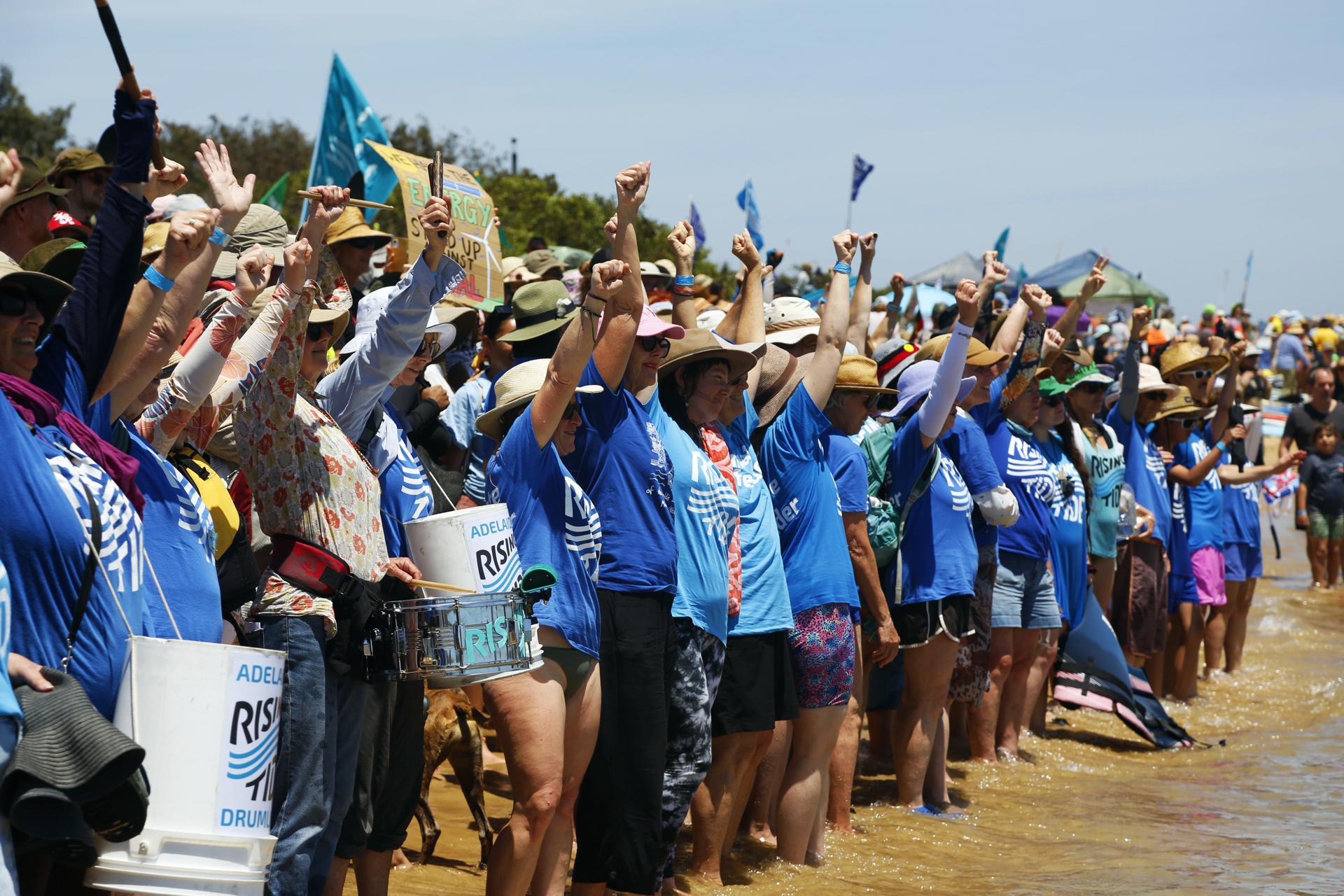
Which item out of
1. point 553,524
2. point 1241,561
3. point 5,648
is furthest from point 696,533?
point 1241,561

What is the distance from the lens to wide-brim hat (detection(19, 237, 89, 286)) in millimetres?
3812

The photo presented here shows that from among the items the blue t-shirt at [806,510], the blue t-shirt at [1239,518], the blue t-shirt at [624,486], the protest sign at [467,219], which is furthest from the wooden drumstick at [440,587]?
the blue t-shirt at [1239,518]

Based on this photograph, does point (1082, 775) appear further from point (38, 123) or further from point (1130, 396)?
point (38, 123)

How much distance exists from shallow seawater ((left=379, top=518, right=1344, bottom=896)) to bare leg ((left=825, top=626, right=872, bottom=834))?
0.13m

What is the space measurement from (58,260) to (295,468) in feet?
2.90

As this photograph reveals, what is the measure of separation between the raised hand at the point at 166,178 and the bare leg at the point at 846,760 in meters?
3.93

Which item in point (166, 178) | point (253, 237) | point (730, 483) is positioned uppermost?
point (253, 237)

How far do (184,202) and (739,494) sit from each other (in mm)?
2996

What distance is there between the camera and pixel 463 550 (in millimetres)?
4223

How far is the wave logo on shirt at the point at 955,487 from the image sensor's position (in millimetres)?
7188

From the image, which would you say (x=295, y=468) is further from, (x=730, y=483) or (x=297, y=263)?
(x=730, y=483)

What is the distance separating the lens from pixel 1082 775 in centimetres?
888

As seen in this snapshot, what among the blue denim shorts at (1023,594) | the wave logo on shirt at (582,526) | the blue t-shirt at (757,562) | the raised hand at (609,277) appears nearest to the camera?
the raised hand at (609,277)

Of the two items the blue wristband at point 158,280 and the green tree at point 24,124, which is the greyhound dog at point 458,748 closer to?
the blue wristband at point 158,280
